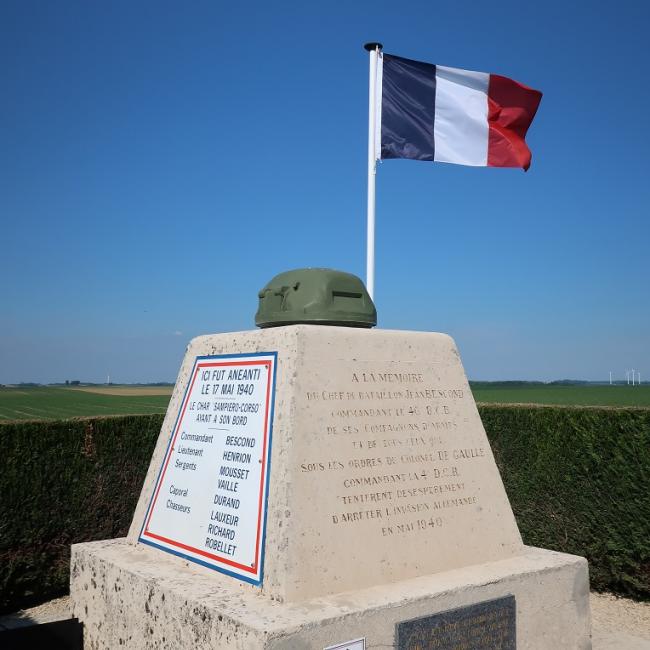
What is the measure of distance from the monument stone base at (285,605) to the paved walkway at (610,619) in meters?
1.59

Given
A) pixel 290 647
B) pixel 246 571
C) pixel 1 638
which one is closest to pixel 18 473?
pixel 1 638

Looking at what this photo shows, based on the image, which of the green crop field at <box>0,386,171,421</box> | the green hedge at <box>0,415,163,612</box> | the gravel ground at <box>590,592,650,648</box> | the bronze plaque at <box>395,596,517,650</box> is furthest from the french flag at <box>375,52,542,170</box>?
the green crop field at <box>0,386,171,421</box>

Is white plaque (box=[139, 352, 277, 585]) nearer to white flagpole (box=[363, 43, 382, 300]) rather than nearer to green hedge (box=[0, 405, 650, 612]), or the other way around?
green hedge (box=[0, 405, 650, 612])

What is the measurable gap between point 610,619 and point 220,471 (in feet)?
14.1

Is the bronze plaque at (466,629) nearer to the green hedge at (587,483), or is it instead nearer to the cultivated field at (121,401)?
the green hedge at (587,483)

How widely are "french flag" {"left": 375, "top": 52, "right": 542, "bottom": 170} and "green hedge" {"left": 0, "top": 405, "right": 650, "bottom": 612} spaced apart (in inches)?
127

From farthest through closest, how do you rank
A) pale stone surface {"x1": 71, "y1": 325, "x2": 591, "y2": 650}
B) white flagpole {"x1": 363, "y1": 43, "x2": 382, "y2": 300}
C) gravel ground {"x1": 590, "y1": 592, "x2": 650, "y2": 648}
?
white flagpole {"x1": 363, "y1": 43, "x2": 382, "y2": 300} < gravel ground {"x1": 590, "y1": 592, "x2": 650, "y2": 648} < pale stone surface {"x1": 71, "y1": 325, "x2": 591, "y2": 650}

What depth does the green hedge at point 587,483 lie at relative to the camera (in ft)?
22.1

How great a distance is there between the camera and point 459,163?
8633 millimetres

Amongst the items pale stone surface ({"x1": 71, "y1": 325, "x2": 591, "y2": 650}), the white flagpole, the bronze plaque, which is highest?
the white flagpole

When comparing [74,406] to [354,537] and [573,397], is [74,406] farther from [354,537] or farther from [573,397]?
[354,537]

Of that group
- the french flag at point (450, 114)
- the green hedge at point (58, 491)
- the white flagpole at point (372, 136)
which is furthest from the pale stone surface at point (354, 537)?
the french flag at point (450, 114)

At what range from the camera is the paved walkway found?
5422 millimetres

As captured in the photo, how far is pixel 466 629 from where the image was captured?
348 cm
